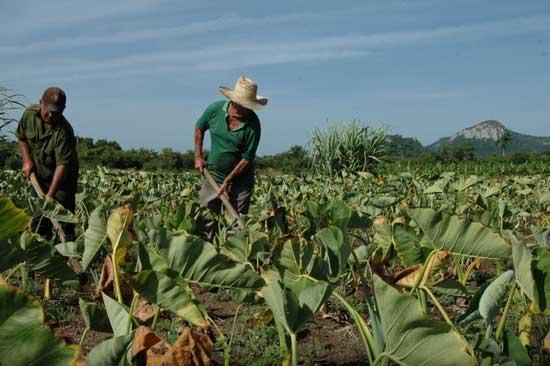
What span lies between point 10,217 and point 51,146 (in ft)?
11.3

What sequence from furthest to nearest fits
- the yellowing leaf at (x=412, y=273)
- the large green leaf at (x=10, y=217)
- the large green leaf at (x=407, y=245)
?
1. the large green leaf at (x=407, y=245)
2. the yellowing leaf at (x=412, y=273)
3. the large green leaf at (x=10, y=217)

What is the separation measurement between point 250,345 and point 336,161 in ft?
39.3

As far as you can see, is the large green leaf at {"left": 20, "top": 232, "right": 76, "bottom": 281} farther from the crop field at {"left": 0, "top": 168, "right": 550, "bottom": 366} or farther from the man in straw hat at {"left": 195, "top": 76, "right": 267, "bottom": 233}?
the man in straw hat at {"left": 195, "top": 76, "right": 267, "bottom": 233}

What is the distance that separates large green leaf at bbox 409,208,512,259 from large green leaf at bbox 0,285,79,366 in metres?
1.48

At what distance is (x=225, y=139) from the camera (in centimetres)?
563

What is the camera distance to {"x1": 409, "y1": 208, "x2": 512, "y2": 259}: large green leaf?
8.30 ft

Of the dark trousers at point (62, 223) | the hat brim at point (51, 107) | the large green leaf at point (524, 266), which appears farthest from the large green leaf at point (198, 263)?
the dark trousers at point (62, 223)

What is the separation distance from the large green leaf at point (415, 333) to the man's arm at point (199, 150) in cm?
382

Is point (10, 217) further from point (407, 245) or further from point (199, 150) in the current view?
point (199, 150)

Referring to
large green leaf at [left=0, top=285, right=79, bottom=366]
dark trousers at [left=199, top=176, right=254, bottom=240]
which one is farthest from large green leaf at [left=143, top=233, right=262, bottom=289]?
dark trousers at [left=199, top=176, right=254, bottom=240]

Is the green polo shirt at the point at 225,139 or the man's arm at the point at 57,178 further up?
the green polo shirt at the point at 225,139

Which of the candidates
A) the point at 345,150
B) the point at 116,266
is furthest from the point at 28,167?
the point at 345,150

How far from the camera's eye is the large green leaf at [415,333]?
183cm

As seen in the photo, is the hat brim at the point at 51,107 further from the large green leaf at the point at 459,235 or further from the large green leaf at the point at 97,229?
the large green leaf at the point at 459,235
